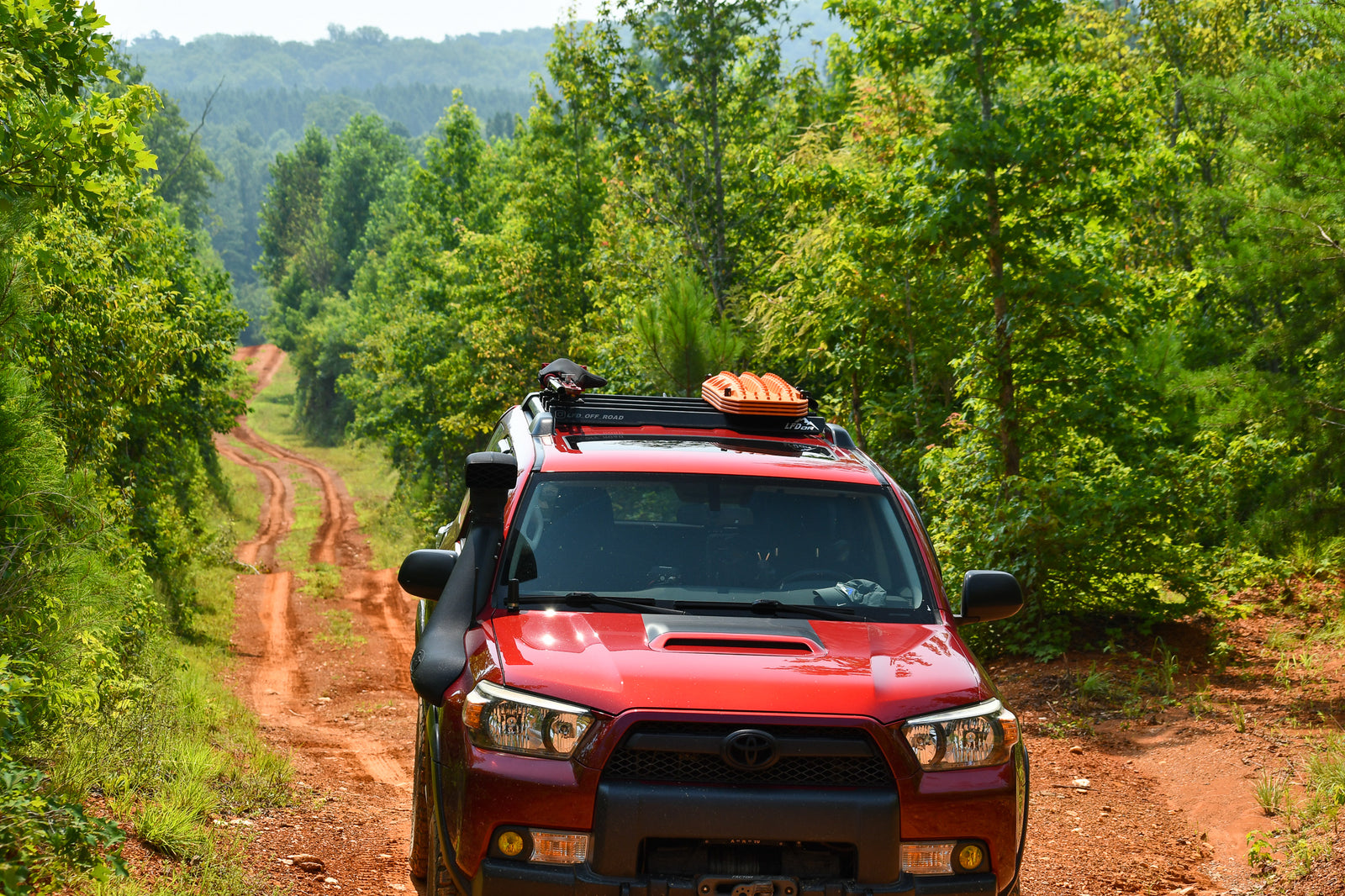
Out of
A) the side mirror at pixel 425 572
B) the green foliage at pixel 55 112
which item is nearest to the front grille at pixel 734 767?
the side mirror at pixel 425 572

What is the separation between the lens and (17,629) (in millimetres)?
6242

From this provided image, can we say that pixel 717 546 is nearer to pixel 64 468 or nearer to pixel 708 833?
pixel 708 833

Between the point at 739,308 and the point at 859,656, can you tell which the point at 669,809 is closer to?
the point at 859,656

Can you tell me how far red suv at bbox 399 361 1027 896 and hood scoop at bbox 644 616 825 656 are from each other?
0.4 inches

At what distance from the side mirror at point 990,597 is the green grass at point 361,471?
2514cm

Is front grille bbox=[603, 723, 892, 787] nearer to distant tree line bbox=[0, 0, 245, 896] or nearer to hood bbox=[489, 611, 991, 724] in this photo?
hood bbox=[489, 611, 991, 724]

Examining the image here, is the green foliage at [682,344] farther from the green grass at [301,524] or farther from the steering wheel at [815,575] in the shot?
the green grass at [301,524]

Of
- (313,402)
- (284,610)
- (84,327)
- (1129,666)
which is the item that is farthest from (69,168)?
(313,402)

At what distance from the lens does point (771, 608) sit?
4430 mm

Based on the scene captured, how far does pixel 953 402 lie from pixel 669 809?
12696mm

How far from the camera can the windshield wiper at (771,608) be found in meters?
4.43

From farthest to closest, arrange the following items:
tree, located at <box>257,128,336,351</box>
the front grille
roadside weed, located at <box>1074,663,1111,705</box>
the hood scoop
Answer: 1. tree, located at <box>257,128,336,351</box>
2. roadside weed, located at <box>1074,663,1111,705</box>
3. the hood scoop
4. the front grille

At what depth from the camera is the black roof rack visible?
5.87 m

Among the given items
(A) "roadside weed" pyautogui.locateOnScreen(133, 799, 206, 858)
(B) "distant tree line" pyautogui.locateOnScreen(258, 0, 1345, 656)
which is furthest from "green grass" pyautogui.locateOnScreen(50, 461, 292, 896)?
(B) "distant tree line" pyautogui.locateOnScreen(258, 0, 1345, 656)
